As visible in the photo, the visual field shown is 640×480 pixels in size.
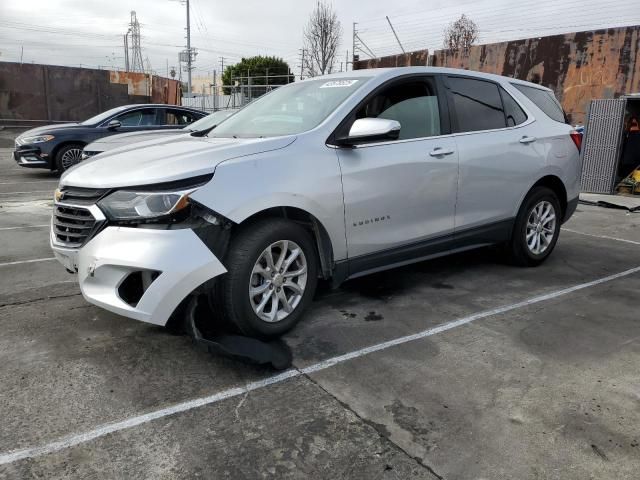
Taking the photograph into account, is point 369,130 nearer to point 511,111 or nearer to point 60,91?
point 511,111

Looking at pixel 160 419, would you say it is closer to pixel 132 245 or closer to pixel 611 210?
pixel 132 245

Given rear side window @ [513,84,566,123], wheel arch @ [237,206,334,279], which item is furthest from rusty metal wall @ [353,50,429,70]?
wheel arch @ [237,206,334,279]

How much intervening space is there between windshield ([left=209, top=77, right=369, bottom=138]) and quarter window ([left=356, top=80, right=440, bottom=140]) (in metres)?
0.21

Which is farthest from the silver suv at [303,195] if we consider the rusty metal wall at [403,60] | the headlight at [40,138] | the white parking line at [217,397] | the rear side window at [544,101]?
Answer: the rusty metal wall at [403,60]

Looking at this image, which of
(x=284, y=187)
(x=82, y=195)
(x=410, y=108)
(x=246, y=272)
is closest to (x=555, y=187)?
(x=410, y=108)

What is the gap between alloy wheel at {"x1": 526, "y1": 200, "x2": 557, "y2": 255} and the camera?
530 centimetres

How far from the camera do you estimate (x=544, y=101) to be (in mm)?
5539

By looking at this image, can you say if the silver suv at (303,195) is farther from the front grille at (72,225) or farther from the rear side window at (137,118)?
the rear side window at (137,118)

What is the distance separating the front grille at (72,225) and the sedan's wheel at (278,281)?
40.8 inches

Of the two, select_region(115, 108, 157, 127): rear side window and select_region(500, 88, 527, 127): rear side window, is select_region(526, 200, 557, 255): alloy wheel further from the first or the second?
select_region(115, 108, 157, 127): rear side window

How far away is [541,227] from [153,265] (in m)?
3.98

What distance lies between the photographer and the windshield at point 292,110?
3.89 m

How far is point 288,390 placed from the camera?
9.78ft

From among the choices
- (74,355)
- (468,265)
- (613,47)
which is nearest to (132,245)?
(74,355)
